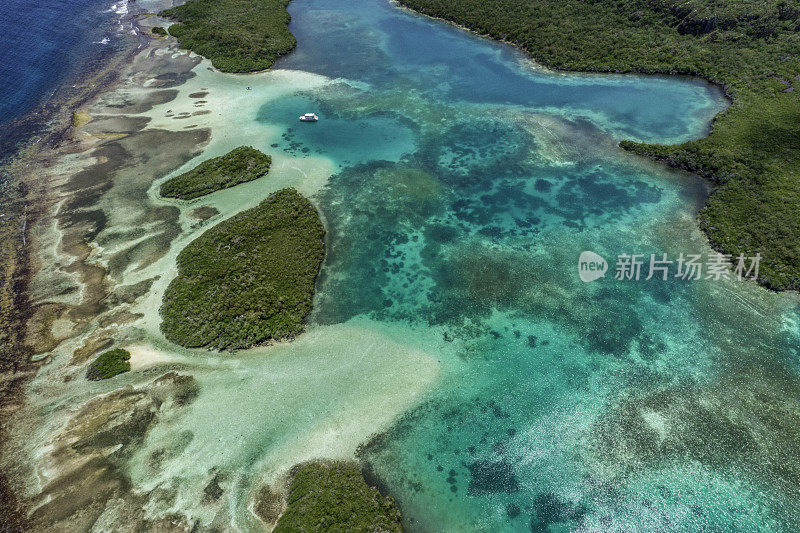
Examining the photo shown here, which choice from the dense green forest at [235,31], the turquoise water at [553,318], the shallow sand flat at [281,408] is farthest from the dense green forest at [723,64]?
the shallow sand flat at [281,408]

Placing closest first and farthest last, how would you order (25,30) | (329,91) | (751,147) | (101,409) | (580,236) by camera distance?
(101,409) < (580,236) < (751,147) < (329,91) < (25,30)

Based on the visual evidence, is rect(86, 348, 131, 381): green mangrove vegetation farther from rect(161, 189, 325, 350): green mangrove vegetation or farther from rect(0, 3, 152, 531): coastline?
rect(0, 3, 152, 531): coastline

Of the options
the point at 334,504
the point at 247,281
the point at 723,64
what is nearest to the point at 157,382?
the point at 247,281

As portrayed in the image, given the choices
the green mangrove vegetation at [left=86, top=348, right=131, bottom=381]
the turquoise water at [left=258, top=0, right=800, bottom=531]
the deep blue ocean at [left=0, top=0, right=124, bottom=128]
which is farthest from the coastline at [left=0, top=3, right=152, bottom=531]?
the turquoise water at [left=258, top=0, right=800, bottom=531]

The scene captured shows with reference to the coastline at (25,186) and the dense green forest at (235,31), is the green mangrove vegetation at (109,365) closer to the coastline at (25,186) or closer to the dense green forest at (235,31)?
the coastline at (25,186)

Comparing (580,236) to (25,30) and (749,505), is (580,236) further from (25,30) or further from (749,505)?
(25,30)

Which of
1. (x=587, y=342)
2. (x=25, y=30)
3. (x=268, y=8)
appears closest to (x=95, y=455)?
(x=587, y=342)
